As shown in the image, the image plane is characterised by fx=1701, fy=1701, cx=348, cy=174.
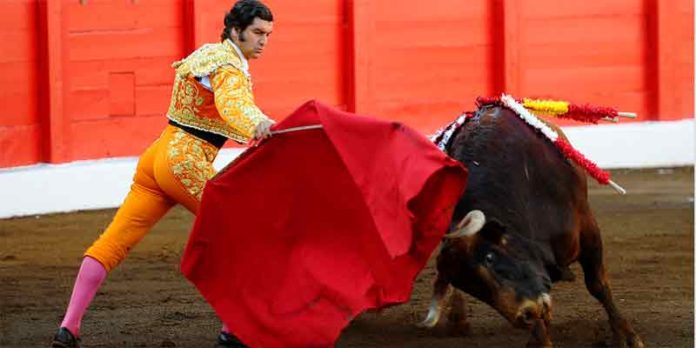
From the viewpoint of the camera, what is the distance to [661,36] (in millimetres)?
10422

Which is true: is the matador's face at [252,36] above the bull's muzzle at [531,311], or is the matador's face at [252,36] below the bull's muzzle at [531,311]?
above

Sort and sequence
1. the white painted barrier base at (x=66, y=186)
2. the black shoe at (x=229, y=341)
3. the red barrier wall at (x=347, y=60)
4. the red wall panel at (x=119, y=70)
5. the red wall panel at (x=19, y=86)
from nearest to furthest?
the black shoe at (x=229, y=341) → the white painted barrier base at (x=66, y=186) → the red wall panel at (x=19, y=86) → the red barrier wall at (x=347, y=60) → the red wall panel at (x=119, y=70)

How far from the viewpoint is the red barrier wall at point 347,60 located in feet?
27.4

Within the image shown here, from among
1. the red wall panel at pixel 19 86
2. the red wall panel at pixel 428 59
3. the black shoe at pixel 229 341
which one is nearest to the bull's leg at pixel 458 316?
the black shoe at pixel 229 341

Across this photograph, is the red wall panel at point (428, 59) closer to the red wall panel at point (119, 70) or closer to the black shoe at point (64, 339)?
the red wall panel at point (119, 70)

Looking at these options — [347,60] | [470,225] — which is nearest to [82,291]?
[470,225]

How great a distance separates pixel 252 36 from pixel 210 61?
140mm

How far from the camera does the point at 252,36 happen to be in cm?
483

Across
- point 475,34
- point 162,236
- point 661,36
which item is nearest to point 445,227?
point 162,236

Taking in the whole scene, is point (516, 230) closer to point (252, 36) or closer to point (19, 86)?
point (252, 36)

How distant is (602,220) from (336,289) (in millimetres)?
3639

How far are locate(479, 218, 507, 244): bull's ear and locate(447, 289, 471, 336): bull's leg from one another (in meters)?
0.81

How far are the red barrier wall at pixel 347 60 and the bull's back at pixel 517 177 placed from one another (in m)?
3.58

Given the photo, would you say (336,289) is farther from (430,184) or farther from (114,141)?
(114,141)
